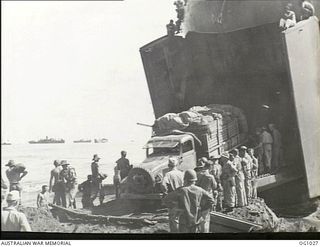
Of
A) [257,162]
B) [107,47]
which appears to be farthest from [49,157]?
[257,162]

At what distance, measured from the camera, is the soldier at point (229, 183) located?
16.8ft

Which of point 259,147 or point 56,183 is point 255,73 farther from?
point 56,183

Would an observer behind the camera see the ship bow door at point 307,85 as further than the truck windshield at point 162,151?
No

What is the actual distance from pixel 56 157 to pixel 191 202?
1354mm

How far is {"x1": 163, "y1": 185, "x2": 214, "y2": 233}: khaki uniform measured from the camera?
5098 mm

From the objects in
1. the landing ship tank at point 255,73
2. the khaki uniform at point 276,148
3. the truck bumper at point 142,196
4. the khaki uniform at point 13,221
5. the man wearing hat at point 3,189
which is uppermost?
the landing ship tank at point 255,73

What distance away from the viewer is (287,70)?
5.04 metres

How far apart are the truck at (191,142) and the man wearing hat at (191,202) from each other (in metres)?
0.13

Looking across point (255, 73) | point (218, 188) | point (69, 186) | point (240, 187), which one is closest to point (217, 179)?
point (218, 188)

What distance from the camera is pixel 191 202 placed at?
5105 millimetres

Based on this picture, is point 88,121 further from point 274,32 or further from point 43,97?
point 274,32

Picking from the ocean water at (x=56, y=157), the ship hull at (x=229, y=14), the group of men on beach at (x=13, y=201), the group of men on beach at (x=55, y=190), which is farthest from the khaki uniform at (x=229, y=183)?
the group of men on beach at (x=13, y=201)

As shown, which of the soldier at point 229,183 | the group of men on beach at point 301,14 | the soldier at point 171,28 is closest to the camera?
the group of men on beach at point 301,14

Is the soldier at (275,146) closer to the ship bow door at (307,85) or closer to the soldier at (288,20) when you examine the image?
the ship bow door at (307,85)
